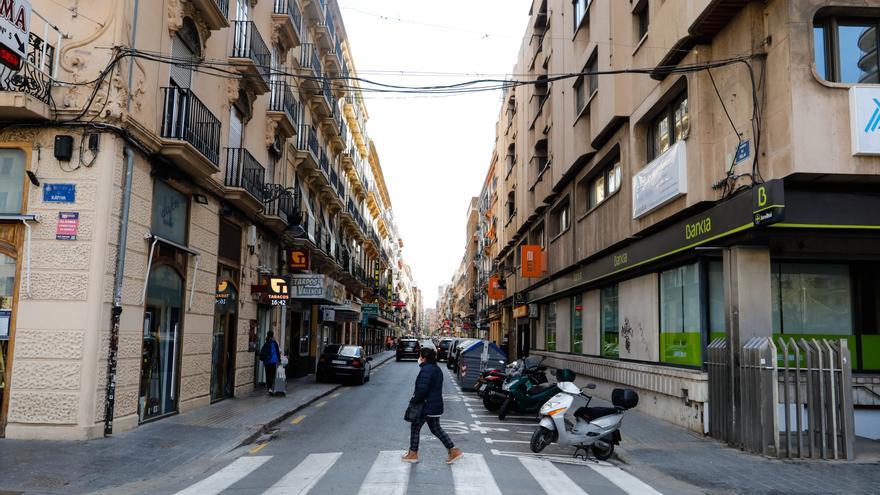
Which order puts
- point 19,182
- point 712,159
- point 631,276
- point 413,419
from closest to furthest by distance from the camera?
point 413,419
point 19,182
point 712,159
point 631,276

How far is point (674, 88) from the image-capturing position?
13.7m

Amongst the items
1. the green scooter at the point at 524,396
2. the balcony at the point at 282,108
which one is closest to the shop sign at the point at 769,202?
the green scooter at the point at 524,396

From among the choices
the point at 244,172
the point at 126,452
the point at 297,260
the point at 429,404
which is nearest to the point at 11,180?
the point at 126,452

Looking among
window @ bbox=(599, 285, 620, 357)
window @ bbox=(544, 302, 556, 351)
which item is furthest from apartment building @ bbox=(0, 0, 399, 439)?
window @ bbox=(544, 302, 556, 351)

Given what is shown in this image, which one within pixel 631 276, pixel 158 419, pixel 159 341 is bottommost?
pixel 158 419

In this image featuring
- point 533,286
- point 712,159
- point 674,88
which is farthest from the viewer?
point 533,286

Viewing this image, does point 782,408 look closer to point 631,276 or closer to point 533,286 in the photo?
point 631,276

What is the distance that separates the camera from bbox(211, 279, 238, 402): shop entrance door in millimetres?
16109

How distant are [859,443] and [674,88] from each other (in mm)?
7662

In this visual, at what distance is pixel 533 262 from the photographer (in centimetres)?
2855

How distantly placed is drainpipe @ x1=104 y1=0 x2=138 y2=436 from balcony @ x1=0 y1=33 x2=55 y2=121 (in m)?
1.22

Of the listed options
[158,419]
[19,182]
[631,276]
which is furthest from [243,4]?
[631,276]

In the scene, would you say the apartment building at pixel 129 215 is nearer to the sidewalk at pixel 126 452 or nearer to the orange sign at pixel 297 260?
the sidewalk at pixel 126 452

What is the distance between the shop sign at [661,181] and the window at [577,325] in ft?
25.7
